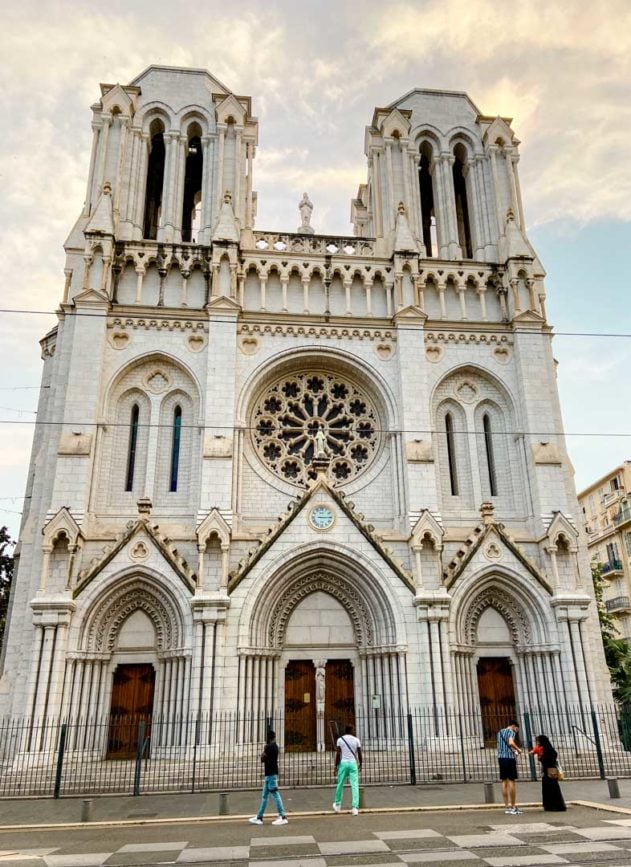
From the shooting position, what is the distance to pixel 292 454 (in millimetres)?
23578

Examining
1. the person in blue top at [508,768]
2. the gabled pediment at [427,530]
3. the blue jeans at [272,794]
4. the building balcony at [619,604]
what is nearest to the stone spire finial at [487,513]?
the gabled pediment at [427,530]

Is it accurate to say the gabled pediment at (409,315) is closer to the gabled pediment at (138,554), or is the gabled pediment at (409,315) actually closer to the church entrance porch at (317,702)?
the gabled pediment at (138,554)

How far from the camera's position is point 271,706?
19.3m

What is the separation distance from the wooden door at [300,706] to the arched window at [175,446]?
23.3ft

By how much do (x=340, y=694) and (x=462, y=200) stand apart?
21.6 m

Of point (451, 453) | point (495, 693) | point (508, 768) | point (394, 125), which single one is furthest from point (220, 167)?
point (508, 768)

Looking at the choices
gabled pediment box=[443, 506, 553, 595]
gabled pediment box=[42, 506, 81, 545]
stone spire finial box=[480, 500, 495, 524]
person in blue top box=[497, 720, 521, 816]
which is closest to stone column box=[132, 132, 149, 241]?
gabled pediment box=[42, 506, 81, 545]

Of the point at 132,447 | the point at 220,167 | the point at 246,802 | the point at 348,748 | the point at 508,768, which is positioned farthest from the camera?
the point at 220,167

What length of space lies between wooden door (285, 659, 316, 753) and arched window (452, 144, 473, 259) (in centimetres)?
1823

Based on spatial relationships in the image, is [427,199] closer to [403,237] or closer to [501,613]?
[403,237]

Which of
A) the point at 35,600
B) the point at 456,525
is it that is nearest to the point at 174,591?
the point at 35,600

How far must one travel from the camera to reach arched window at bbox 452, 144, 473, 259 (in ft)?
95.1

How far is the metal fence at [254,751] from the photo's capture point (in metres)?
15.5

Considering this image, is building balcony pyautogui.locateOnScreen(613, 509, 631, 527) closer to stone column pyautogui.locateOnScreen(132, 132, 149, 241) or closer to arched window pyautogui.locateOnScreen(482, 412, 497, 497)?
arched window pyautogui.locateOnScreen(482, 412, 497, 497)
